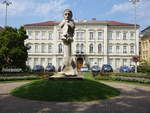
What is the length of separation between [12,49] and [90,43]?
1237 inches

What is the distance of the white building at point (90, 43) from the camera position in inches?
2115

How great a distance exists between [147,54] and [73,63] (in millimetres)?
57319

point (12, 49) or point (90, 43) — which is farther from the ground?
point (90, 43)

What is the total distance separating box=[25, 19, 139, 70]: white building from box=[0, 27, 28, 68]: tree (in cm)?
2604

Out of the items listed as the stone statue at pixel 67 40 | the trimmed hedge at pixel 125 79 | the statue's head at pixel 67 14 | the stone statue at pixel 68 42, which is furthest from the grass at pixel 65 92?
the trimmed hedge at pixel 125 79

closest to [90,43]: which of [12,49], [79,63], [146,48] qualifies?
[79,63]

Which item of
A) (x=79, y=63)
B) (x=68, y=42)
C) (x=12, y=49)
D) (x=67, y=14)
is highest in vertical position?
(x=67, y=14)

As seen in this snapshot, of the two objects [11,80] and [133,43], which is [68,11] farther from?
[133,43]

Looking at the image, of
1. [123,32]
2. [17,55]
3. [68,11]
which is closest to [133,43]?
[123,32]

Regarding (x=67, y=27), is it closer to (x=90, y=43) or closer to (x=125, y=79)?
(x=125, y=79)

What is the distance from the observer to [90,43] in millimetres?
54438

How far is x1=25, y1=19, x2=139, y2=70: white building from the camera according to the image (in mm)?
53719

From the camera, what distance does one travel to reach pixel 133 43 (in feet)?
180

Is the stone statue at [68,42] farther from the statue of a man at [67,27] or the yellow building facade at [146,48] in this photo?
the yellow building facade at [146,48]
